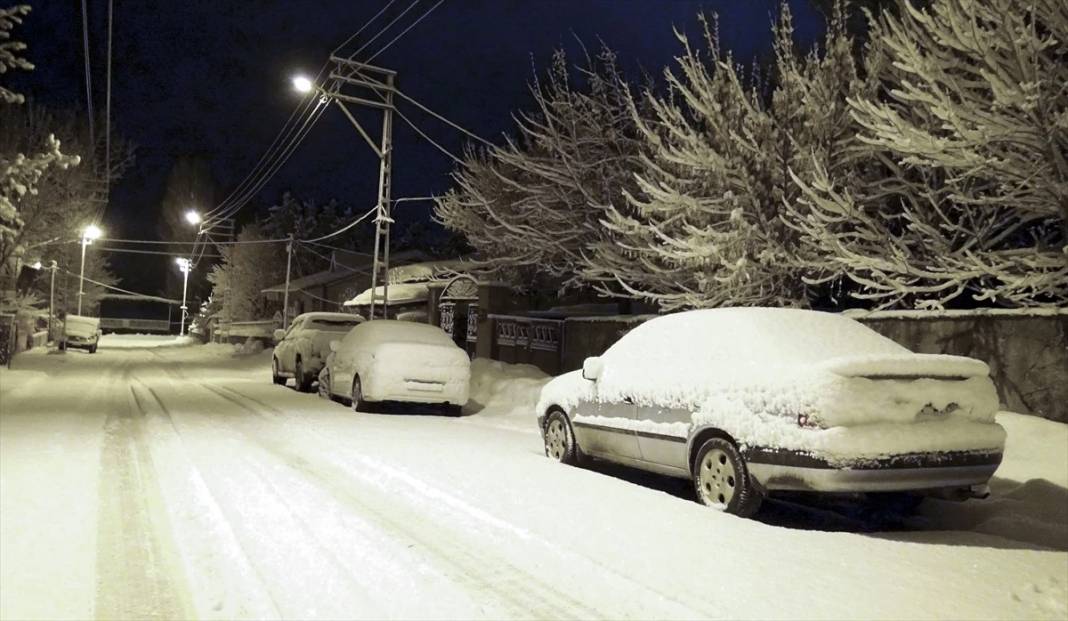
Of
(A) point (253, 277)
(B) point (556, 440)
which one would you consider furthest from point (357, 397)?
(A) point (253, 277)

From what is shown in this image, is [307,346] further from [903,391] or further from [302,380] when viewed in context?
[903,391]

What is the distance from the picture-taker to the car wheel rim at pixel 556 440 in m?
8.52

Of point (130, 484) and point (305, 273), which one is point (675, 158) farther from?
point (305, 273)

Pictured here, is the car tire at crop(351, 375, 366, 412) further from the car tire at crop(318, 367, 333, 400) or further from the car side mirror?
the car side mirror

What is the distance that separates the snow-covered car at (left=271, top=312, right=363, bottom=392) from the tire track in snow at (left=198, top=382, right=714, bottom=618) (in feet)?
32.0

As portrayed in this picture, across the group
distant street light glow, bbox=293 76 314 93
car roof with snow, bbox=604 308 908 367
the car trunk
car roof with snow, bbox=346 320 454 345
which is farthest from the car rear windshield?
the car trunk

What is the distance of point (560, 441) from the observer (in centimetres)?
862

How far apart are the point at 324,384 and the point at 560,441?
29.9 feet

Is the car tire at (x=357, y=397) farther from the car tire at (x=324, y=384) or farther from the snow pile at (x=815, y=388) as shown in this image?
the snow pile at (x=815, y=388)

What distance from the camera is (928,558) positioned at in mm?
5109

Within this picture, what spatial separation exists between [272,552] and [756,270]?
899 cm

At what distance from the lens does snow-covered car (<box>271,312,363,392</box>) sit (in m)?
17.9

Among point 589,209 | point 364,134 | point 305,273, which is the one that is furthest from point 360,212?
point 589,209

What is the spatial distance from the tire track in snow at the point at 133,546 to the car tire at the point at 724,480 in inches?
153
